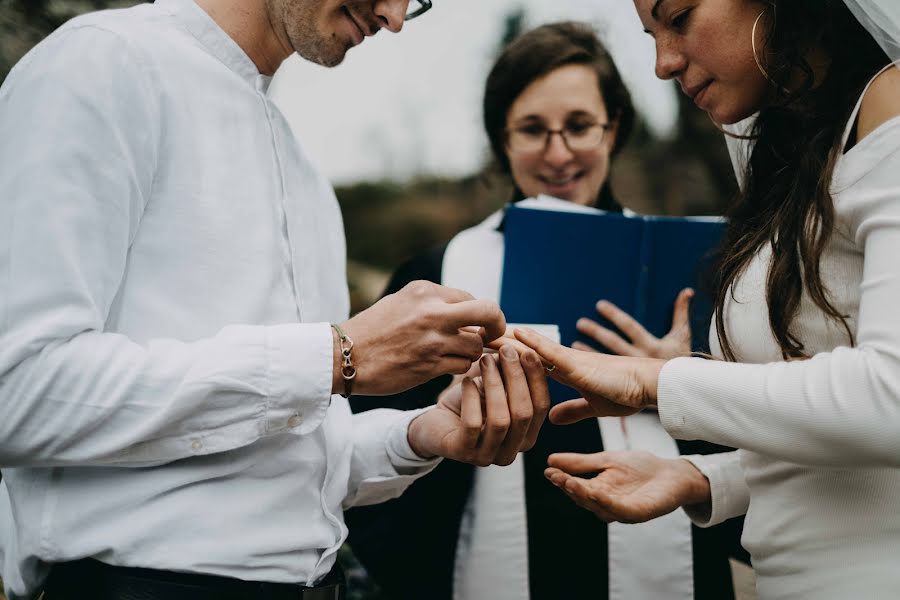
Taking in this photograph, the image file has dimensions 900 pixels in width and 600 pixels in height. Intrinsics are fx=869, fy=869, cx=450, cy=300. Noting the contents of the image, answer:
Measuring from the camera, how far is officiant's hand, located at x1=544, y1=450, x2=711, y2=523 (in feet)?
6.40

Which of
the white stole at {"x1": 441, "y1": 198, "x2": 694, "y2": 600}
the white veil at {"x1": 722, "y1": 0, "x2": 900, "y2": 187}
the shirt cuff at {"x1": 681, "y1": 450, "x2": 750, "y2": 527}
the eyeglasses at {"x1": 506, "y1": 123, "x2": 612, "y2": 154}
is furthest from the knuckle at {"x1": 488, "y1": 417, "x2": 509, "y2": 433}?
the eyeglasses at {"x1": 506, "y1": 123, "x2": 612, "y2": 154}

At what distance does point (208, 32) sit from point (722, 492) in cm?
162

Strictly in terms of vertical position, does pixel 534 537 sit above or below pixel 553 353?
below

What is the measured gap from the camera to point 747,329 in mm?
1767

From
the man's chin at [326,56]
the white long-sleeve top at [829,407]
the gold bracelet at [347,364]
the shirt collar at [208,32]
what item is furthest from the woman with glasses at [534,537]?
the shirt collar at [208,32]

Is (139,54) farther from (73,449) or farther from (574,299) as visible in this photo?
(574,299)

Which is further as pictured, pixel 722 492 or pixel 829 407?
pixel 722 492

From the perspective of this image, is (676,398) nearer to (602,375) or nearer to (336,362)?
(602,375)

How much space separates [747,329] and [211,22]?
132cm

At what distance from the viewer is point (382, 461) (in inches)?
88.4

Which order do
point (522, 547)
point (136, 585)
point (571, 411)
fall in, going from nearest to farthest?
point (136, 585) < point (571, 411) < point (522, 547)

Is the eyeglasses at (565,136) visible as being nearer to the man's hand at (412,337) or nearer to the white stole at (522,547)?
the white stole at (522,547)

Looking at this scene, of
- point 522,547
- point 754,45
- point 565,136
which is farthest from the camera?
point 565,136

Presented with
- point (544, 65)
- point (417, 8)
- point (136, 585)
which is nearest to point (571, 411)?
point (136, 585)
